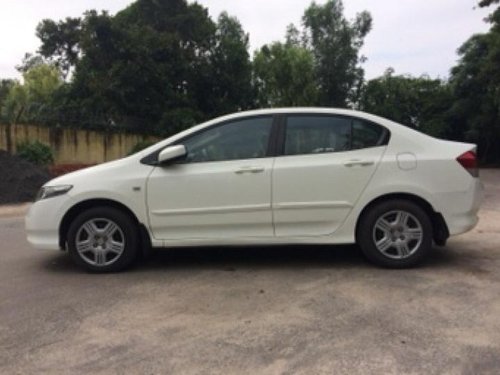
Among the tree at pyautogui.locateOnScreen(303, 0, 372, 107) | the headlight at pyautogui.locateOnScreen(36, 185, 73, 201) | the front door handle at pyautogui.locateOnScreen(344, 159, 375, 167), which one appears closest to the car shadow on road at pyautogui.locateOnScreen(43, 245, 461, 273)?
the headlight at pyautogui.locateOnScreen(36, 185, 73, 201)

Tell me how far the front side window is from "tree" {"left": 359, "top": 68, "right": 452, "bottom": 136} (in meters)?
29.0

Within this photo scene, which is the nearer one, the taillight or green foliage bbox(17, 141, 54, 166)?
the taillight

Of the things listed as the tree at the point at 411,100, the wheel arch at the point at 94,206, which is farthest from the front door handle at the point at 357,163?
the tree at the point at 411,100

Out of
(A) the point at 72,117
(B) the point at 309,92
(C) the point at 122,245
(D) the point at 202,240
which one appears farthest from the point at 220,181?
(B) the point at 309,92

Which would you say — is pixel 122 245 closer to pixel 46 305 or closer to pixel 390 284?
pixel 46 305

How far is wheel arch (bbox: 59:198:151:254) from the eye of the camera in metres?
5.93

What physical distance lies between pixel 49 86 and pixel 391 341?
42.9 meters

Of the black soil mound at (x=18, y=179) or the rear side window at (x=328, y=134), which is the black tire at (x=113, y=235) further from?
the black soil mound at (x=18, y=179)

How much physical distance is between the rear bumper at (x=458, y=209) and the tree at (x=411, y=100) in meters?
28.6

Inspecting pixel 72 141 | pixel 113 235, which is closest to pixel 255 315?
pixel 113 235

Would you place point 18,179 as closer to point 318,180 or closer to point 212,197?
point 212,197

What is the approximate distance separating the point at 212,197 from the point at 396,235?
1.88 metres

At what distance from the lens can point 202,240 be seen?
19.4 ft

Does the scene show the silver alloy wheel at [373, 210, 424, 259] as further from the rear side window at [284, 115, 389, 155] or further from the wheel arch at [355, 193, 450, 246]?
the rear side window at [284, 115, 389, 155]
